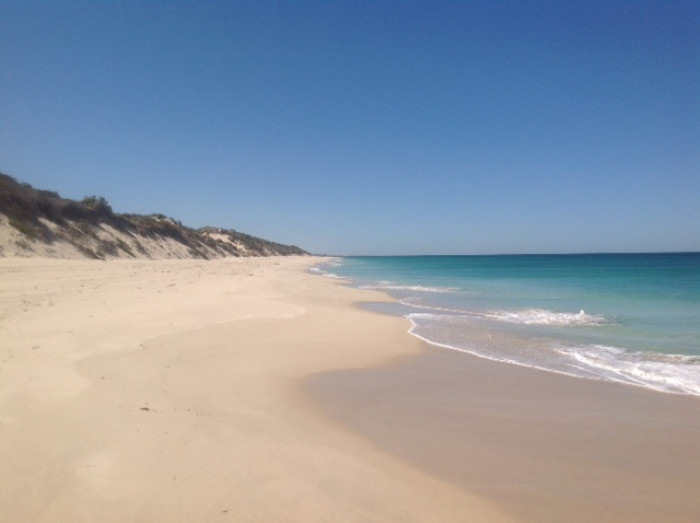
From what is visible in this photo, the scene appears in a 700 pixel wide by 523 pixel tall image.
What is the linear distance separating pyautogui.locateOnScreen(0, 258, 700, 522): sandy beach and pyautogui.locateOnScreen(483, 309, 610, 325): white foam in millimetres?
5930

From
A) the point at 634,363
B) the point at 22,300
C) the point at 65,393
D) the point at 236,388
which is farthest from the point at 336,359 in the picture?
the point at 22,300

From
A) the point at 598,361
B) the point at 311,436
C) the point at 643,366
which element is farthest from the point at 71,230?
the point at 643,366

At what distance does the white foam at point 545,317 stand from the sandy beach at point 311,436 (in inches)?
233

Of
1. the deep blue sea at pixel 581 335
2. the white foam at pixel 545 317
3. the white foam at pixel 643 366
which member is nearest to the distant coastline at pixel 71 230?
the deep blue sea at pixel 581 335

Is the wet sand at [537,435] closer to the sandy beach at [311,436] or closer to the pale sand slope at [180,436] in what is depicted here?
the sandy beach at [311,436]

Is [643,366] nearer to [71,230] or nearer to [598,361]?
[598,361]

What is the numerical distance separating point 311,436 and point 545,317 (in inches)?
464

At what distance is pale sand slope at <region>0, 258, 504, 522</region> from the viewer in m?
2.92

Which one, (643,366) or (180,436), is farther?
(643,366)

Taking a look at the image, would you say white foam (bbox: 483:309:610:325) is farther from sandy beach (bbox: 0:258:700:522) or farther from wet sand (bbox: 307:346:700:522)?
wet sand (bbox: 307:346:700:522)

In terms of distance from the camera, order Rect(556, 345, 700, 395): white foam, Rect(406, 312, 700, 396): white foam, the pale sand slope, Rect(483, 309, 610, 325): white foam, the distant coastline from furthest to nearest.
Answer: the distant coastline, Rect(483, 309, 610, 325): white foam, Rect(406, 312, 700, 396): white foam, Rect(556, 345, 700, 395): white foam, the pale sand slope

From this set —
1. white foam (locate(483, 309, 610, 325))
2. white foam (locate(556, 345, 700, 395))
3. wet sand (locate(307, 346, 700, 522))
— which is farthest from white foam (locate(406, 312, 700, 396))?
white foam (locate(483, 309, 610, 325))

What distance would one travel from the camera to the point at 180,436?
12.7 ft

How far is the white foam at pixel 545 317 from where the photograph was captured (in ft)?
41.4
